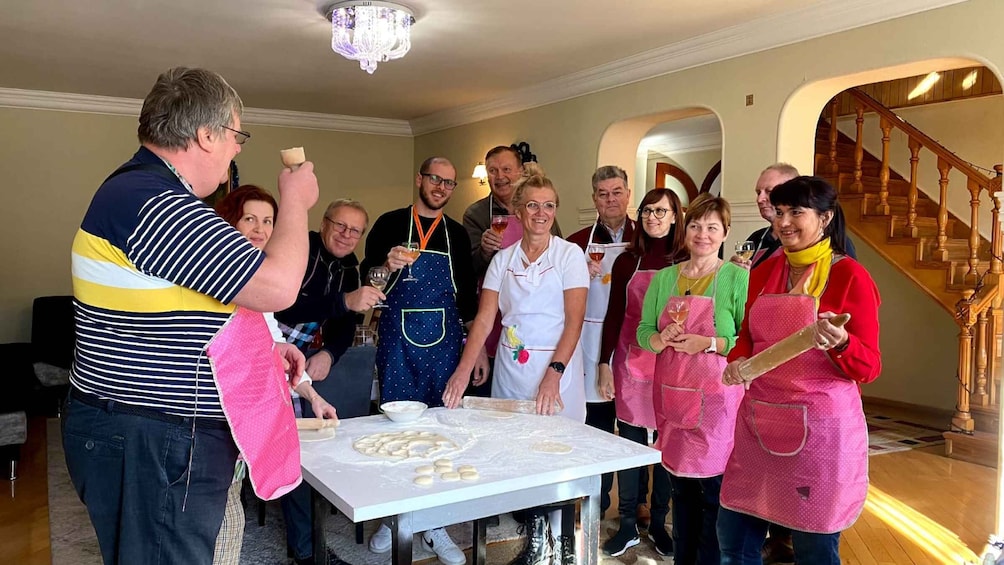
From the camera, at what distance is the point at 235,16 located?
4.26 m

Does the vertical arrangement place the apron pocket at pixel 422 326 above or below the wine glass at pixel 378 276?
below

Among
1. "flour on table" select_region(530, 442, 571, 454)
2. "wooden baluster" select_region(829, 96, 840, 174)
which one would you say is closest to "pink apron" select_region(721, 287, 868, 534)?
"flour on table" select_region(530, 442, 571, 454)

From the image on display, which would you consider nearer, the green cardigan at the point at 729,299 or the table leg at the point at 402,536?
the table leg at the point at 402,536

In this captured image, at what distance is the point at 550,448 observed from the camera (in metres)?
1.98

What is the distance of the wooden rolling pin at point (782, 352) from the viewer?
5.55 feet

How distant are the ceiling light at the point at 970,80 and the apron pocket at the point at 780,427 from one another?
5.71m

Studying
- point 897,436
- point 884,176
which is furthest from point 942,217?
point 897,436

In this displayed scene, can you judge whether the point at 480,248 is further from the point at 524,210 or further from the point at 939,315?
the point at 939,315

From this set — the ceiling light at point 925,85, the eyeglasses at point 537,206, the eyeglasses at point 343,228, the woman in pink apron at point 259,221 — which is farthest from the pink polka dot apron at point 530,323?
the ceiling light at point 925,85

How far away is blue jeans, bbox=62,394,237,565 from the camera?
1269 mm

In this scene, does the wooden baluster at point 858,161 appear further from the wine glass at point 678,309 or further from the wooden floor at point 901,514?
the wine glass at point 678,309

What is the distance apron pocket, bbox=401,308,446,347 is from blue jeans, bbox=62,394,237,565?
5.20ft

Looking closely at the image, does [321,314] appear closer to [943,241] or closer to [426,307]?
[426,307]

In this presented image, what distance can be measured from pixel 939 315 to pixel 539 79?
4.17 meters
